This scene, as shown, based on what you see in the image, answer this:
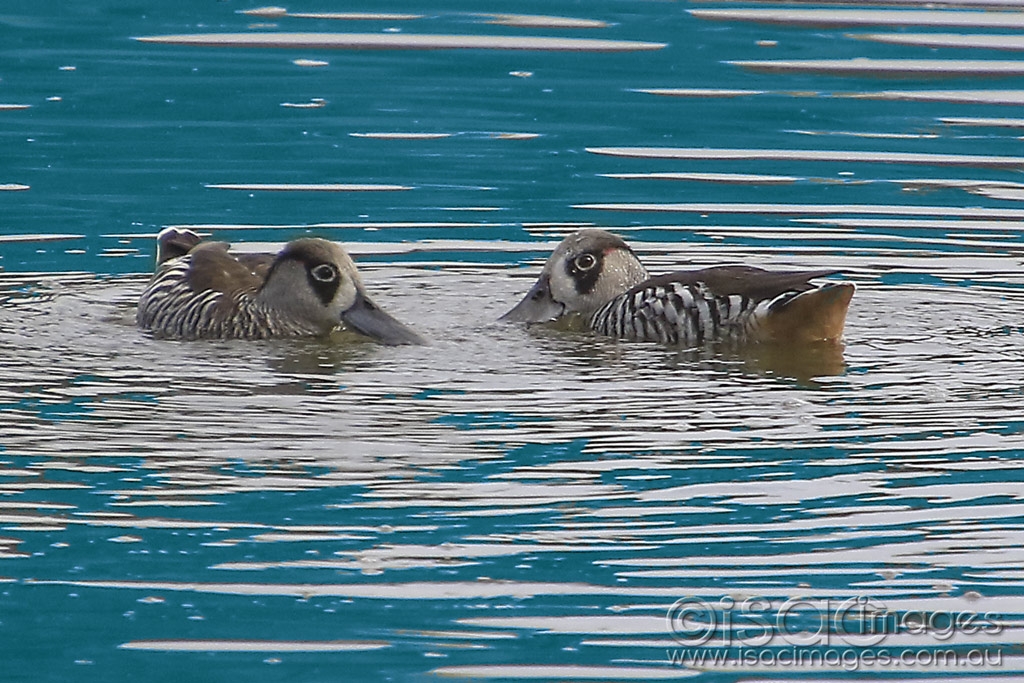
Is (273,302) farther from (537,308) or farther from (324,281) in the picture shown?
(537,308)

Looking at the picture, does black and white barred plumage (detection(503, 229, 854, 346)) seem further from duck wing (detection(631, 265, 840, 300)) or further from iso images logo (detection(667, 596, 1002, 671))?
iso images logo (detection(667, 596, 1002, 671))

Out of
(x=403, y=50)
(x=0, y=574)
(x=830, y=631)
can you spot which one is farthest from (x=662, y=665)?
(x=403, y=50)

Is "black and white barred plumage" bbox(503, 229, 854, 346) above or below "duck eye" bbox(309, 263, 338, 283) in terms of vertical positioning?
below

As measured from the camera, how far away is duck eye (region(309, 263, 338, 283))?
9.31 m

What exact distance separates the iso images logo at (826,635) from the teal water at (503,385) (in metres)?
0.01

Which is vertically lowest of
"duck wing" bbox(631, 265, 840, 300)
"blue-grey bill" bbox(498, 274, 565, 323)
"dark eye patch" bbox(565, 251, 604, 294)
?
"blue-grey bill" bbox(498, 274, 565, 323)

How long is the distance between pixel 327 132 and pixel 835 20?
4.81m

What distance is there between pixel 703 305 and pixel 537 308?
917 millimetres

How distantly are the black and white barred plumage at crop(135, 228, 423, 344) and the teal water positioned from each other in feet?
0.53

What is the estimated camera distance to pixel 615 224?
11695 millimetres

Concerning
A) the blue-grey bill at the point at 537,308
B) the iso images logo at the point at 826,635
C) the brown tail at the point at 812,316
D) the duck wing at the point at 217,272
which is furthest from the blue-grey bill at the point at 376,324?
A: the iso images logo at the point at 826,635

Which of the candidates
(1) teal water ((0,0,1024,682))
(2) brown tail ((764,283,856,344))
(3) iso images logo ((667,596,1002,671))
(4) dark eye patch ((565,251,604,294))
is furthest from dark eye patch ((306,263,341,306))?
(3) iso images logo ((667,596,1002,671))

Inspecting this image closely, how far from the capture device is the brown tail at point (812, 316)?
880 cm

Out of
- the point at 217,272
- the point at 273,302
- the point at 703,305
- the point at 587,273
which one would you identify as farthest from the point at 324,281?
the point at 703,305
